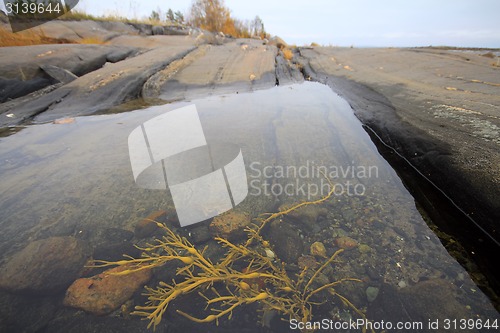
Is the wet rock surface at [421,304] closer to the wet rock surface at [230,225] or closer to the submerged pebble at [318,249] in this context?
the submerged pebble at [318,249]

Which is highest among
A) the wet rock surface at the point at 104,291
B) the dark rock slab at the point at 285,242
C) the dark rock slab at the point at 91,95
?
the dark rock slab at the point at 91,95

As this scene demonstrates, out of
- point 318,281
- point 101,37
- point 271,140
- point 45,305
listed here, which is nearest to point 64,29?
point 101,37

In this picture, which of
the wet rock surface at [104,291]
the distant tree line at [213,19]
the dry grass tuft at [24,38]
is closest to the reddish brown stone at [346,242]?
the wet rock surface at [104,291]

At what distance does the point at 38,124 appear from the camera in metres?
3.68

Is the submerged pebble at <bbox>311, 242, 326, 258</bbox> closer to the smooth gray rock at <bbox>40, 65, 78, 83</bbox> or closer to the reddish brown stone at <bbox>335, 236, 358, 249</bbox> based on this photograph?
the reddish brown stone at <bbox>335, 236, 358, 249</bbox>

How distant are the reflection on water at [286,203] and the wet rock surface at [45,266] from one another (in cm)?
7

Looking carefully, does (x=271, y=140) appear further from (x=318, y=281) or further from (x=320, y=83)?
(x=320, y=83)

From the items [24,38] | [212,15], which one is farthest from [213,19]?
[24,38]

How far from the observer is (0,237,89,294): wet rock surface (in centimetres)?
132

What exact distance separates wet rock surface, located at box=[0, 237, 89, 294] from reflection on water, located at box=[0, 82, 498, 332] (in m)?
0.07

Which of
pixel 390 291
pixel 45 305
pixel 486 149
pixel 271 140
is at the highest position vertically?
pixel 486 149

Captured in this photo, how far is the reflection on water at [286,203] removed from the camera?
4.01 feet

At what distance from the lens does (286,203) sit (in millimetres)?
1916

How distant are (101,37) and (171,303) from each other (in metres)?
12.3
